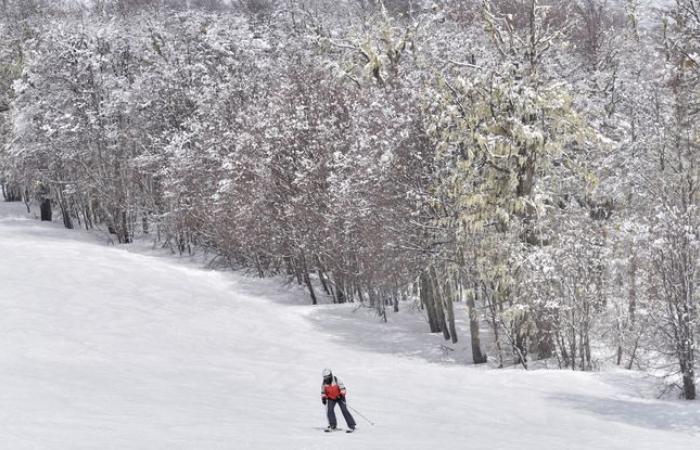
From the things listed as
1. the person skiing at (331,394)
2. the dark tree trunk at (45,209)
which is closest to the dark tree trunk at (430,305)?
the person skiing at (331,394)

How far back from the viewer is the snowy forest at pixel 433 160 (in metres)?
24.9

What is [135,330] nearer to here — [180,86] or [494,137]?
[494,137]

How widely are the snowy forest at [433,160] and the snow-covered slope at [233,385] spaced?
2627 millimetres

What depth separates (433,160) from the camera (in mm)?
28531

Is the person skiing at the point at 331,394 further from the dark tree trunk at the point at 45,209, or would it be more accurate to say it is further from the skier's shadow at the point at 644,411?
the dark tree trunk at the point at 45,209

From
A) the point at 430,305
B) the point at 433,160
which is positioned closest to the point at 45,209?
the point at 430,305

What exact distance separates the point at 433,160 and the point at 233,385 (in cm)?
1110

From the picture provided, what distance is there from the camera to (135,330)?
3003 centimetres

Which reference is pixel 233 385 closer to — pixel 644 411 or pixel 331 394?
pixel 331 394

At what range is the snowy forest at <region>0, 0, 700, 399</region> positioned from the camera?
2489 cm

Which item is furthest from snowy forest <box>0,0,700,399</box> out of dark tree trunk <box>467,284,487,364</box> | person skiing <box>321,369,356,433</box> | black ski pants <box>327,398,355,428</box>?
person skiing <box>321,369,356,433</box>

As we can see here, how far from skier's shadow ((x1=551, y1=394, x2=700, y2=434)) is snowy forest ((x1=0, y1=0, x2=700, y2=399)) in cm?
131

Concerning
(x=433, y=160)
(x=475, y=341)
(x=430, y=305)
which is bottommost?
(x=475, y=341)

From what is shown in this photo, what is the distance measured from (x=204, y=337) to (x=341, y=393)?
617 inches
